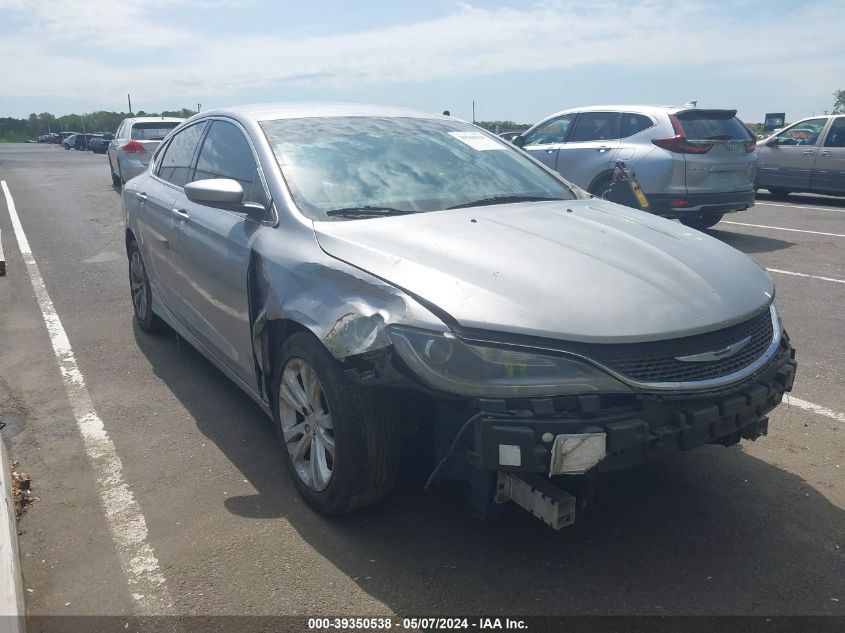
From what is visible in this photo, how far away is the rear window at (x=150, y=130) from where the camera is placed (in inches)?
675

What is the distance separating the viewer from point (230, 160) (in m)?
4.24

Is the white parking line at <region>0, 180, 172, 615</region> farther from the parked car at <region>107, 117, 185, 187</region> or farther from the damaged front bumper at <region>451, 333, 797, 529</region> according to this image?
the parked car at <region>107, 117, 185, 187</region>

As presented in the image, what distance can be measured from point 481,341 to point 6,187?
2201 cm

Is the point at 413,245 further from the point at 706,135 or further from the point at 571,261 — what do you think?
the point at 706,135

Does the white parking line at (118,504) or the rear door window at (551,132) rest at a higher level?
the rear door window at (551,132)

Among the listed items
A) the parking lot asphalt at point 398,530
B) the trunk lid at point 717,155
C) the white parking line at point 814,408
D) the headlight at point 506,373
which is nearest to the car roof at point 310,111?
the parking lot asphalt at point 398,530

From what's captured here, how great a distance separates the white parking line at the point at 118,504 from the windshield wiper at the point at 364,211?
5.30ft

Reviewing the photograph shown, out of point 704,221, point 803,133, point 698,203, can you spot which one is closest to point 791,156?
point 803,133

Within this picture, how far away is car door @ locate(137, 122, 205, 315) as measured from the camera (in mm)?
4891

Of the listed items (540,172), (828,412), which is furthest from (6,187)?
(828,412)

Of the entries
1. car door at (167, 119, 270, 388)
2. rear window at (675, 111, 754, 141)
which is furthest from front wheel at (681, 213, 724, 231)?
car door at (167, 119, 270, 388)

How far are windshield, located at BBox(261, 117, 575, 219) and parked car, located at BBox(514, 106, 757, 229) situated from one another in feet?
18.4

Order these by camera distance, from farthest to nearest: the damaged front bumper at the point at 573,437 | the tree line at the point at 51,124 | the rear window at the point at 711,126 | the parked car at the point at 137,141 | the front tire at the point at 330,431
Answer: the tree line at the point at 51,124
the parked car at the point at 137,141
the rear window at the point at 711,126
the front tire at the point at 330,431
the damaged front bumper at the point at 573,437

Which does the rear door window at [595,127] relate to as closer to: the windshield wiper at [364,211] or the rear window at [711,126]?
the rear window at [711,126]
